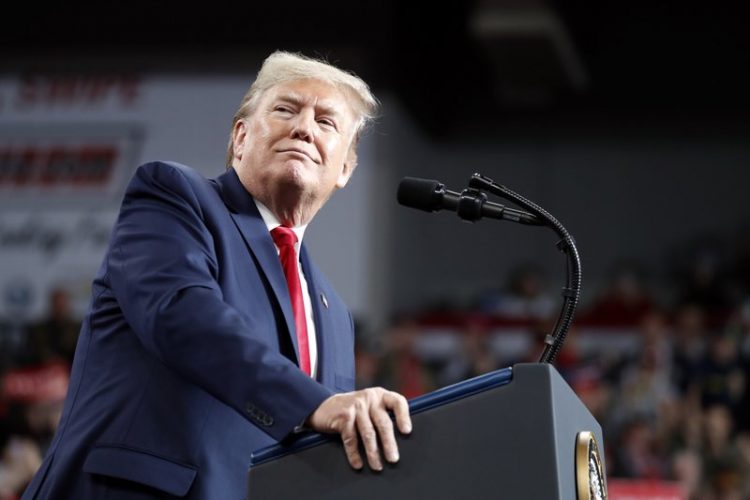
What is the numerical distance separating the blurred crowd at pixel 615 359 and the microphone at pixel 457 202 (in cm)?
295

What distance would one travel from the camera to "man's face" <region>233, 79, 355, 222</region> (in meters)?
1.83

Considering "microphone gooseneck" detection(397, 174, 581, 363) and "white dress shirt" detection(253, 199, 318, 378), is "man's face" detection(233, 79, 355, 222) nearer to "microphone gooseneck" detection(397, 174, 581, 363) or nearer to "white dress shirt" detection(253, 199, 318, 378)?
"white dress shirt" detection(253, 199, 318, 378)

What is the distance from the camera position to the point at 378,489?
1.32 metres

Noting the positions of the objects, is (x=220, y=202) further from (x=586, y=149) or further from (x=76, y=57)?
(x=586, y=149)

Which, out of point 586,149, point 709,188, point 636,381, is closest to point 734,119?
point 709,188

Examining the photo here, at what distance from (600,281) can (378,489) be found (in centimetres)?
992

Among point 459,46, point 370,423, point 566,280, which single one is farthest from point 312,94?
point 459,46

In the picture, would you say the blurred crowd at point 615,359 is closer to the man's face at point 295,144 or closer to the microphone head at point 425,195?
the man's face at point 295,144

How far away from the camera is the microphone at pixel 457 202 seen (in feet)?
5.34

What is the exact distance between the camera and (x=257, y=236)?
172 centimetres

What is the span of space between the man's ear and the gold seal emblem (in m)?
0.79

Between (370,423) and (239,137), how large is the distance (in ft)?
2.63

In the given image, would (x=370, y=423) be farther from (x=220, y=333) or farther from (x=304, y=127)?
(x=304, y=127)

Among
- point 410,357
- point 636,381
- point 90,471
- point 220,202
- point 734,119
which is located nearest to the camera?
point 90,471
